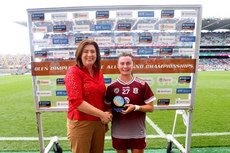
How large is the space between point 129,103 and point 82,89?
1.81ft

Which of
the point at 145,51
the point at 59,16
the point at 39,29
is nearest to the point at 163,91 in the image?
the point at 145,51

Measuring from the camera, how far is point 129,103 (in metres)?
1.63

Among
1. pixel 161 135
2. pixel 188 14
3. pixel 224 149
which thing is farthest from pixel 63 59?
pixel 224 149

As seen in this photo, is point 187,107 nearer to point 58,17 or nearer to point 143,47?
point 143,47

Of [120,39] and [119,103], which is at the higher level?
[120,39]

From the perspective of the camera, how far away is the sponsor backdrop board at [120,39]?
2266 millimetres

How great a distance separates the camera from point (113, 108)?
1.63m

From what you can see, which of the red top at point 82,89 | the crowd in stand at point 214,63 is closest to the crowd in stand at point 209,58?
the crowd in stand at point 214,63

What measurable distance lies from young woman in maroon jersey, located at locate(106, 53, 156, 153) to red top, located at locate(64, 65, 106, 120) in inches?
6.7

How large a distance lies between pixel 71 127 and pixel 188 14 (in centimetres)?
235

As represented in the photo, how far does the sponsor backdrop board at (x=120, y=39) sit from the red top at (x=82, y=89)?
857 mm

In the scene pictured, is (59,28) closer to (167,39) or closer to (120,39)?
(120,39)

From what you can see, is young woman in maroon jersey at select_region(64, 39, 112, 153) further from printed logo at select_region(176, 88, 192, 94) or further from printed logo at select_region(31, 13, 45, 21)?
printed logo at select_region(176, 88, 192, 94)

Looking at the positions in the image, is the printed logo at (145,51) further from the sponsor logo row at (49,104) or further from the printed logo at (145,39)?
the sponsor logo row at (49,104)
